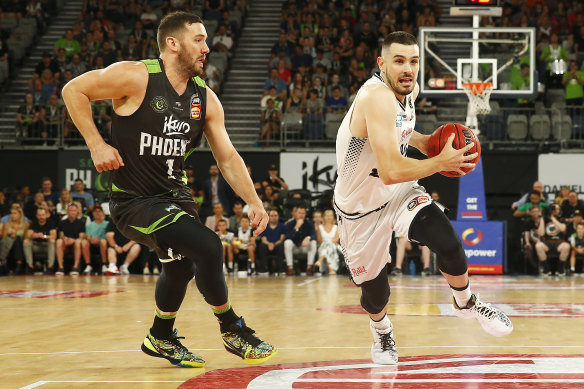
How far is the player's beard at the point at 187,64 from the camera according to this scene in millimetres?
4918

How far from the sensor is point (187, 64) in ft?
16.2

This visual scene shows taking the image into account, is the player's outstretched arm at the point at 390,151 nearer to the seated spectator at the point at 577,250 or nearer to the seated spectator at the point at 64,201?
the seated spectator at the point at 577,250

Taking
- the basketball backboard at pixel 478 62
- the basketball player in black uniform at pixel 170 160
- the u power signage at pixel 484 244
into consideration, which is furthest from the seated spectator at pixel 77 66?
the basketball player in black uniform at pixel 170 160

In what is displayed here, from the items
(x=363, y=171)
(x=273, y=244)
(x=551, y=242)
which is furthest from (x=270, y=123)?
(x=363, y=171)

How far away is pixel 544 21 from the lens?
66.8ft

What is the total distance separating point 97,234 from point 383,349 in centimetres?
1154

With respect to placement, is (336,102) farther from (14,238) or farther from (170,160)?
(170,160)

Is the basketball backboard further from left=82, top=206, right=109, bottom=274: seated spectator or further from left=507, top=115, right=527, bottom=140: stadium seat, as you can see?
left=82, top=206, right=109, bottom=274: seated spectator

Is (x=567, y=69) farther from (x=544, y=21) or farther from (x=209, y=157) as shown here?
(x=209, y=157)

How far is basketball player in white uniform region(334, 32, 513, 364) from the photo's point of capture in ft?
16.0

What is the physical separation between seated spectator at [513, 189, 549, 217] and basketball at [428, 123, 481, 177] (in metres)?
10.9

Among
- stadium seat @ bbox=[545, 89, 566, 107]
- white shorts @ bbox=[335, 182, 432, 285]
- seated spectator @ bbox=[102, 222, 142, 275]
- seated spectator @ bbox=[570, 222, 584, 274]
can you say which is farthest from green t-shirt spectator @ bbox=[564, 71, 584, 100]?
white shorts @ bbox=[335, 182, 432, 285]

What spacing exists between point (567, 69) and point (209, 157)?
27.5 ft

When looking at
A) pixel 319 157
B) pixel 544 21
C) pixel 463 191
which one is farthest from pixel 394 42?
pixel 544 21
